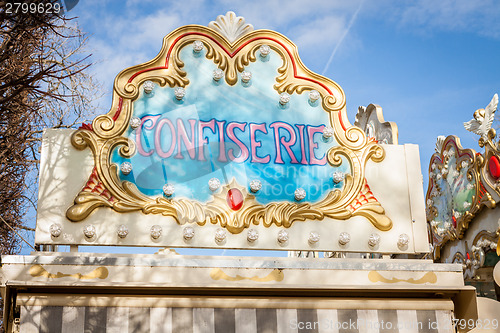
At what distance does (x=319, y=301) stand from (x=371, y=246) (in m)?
1.18

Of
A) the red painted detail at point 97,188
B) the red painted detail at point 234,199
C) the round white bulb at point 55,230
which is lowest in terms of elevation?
the round white bulb at point 55,230

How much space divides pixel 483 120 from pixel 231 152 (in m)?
5.24

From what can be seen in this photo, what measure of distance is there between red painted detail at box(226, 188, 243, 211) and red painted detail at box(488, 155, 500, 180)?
484cm

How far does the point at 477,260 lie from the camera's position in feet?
34.1

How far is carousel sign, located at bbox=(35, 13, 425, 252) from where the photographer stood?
6.59 m

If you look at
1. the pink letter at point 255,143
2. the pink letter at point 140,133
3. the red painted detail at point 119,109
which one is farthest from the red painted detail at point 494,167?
the red painted detail at point 119,109

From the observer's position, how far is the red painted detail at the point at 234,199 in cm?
675

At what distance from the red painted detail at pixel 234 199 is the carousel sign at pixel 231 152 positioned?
1 centimetres

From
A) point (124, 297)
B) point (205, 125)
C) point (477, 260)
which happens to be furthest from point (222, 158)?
point (477, 260)

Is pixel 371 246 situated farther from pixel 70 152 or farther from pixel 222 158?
pixel 70 152

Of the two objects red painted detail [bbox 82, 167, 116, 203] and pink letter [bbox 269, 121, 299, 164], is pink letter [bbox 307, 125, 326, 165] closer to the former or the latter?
pink letter [bbox 269, 121, 299, 164]

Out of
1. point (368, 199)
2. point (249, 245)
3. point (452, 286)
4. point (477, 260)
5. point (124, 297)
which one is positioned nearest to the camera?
point (124, 297)

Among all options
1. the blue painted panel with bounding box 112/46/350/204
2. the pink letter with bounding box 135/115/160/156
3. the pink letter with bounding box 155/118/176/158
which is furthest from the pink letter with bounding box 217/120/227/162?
the pink letter with bounding box 135/115/160/156

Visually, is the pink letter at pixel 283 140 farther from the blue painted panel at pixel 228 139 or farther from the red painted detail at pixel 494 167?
the red painted detail at pixel 494 167
